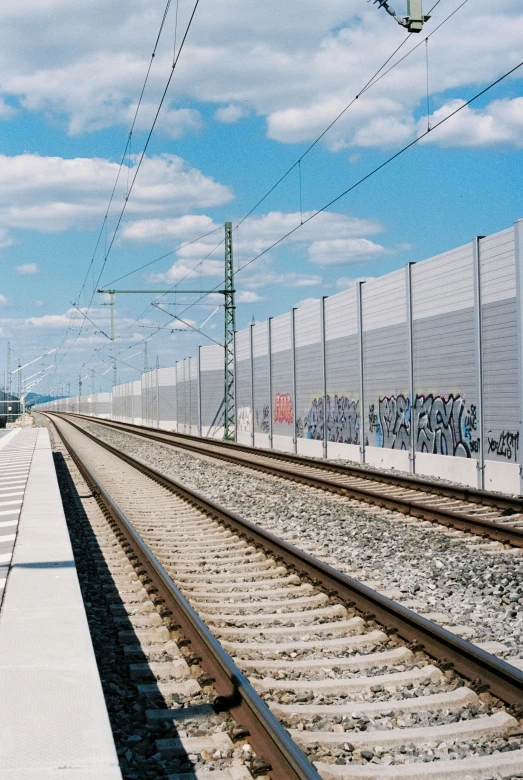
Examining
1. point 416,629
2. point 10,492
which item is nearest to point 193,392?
point 10,492

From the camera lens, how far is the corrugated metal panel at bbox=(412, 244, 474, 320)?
20859 mm

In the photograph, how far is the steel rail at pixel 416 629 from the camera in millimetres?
5484

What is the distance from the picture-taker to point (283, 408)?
3694cm

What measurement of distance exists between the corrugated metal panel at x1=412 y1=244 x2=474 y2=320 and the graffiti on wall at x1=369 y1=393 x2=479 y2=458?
2287 mm

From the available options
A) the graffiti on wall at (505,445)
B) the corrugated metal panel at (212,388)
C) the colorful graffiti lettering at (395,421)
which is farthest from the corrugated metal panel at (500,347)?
the corrugated metal panel at (212,388)

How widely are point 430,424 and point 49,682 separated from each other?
18.7 metres

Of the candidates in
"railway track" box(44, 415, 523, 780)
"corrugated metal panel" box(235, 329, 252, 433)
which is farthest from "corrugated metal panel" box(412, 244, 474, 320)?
"corrugated metal panel" box(235, 329, 252, 433)

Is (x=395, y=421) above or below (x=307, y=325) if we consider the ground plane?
below

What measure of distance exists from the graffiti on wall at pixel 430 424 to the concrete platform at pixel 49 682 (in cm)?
1286

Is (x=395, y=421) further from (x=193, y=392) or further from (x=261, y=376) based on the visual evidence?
(x=193, y=392)

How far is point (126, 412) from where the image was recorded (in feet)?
375

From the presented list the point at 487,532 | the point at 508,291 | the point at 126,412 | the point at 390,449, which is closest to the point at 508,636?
the point at 487,532

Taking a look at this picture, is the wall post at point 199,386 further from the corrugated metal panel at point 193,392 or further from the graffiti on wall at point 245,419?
the graffiti on wall at point 245,419

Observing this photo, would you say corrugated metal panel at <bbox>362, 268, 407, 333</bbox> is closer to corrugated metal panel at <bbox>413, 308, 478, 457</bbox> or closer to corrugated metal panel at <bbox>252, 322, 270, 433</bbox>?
corrugated metal panel at <bbox>413, 308, 478, 457</bbox>
